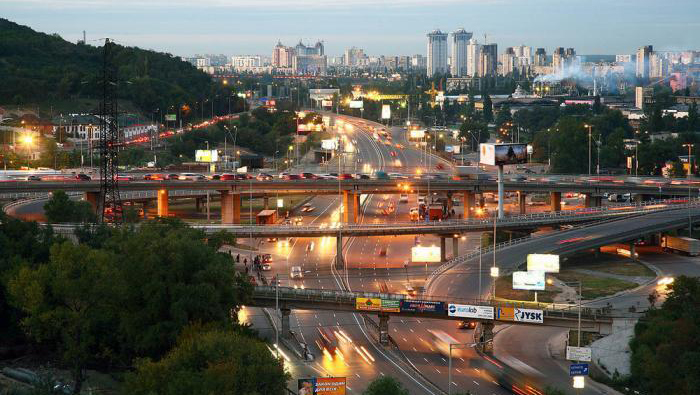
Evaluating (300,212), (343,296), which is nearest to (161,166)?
(300,212)

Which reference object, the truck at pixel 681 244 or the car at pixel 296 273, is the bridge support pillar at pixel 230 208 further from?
the truck at pixel 681 244

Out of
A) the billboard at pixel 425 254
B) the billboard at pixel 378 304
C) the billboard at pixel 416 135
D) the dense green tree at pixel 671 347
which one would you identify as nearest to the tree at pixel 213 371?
the billboard at pixel 378 304

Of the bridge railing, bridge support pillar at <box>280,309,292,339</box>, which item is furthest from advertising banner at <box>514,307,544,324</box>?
bridge support pillar at <box>280,309,292,339</box>

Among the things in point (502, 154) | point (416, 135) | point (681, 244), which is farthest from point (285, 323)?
point (416, 135)

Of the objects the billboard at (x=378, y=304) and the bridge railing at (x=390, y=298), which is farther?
the billboard at (x=378, y=304)

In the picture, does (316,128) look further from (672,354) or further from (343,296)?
(672,354)

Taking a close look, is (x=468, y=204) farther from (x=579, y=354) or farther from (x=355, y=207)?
(x=579, y=354)

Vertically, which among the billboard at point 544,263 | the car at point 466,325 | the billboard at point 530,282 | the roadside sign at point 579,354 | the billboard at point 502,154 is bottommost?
the car at point 466,325
